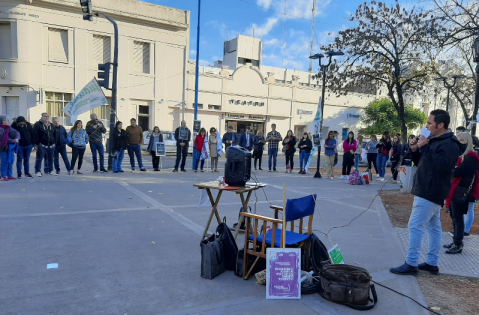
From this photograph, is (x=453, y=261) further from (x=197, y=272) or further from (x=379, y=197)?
(x=379, y=197)

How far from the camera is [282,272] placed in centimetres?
368

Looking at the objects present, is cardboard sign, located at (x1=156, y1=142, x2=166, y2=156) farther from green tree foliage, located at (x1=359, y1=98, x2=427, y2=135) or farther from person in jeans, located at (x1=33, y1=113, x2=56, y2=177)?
green tree foliage, located at (x1=359, y1=98, x2=427, y2=135)

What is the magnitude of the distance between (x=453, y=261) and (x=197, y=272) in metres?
3.56

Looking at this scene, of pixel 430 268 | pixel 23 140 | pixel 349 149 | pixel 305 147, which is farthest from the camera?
pixel 305 147

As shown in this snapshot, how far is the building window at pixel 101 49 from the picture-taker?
82.0 feet

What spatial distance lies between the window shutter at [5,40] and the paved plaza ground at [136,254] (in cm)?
1780

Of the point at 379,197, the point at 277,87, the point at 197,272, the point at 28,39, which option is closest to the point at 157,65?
the point at 28,39

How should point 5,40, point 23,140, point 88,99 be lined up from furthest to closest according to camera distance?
point 5,40 → point 88,99 → point 23,140

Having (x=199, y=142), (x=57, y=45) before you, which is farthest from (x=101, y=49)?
(x=199, y=142)

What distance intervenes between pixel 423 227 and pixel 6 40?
1043 inches

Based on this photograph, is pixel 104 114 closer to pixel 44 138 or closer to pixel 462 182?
pixel 44 138

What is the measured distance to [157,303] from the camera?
137 inches

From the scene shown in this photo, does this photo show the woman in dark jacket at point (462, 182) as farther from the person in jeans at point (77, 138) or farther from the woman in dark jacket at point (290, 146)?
the person in jeans at point (77, 138)

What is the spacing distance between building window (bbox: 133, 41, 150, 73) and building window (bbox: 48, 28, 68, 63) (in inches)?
182
